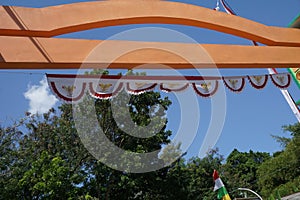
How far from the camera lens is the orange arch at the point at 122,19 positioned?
2.70 meters

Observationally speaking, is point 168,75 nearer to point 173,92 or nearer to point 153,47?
point 173,92

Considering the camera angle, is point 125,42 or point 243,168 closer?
point 125,42

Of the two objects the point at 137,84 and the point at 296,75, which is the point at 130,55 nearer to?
the point at 137,84

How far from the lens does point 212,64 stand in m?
3.13

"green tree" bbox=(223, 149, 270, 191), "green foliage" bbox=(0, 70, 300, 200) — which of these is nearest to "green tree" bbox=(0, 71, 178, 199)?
"green foliage" bbox=(0, 70, 300, 200)

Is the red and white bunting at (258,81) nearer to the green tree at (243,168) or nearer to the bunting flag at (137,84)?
the bunting flag at (137,84)

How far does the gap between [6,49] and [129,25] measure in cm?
111

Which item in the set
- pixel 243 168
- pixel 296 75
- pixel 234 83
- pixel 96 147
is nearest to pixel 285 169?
pixel 96 147

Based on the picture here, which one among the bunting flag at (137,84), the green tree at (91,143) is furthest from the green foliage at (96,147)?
the bunting flag at (137,84)

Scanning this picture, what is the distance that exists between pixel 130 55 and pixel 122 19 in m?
0.33

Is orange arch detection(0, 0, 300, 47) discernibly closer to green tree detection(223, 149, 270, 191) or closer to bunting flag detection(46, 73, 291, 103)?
bunting flag detection(46, 73, 291, 103)

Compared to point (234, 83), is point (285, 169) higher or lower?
higher

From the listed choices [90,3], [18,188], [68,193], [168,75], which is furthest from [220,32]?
[18,188]

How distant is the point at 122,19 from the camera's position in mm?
2961
